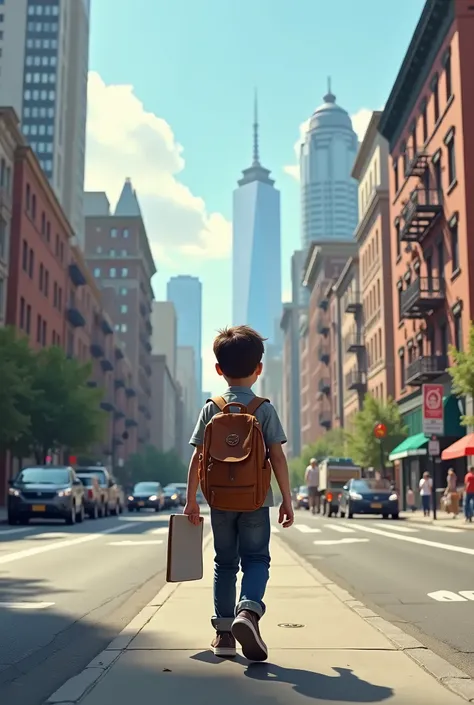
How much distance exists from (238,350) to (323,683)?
77.5 inches

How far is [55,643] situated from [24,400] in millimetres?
35880

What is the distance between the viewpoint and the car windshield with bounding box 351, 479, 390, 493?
34.0 m

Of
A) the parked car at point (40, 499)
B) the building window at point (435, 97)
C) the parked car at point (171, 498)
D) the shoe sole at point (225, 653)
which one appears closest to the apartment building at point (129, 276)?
the parked car at point (171, 498)

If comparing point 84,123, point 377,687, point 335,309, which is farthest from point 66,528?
point 84,123

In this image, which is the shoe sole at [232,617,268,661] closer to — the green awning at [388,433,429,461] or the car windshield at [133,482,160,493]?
the green awning at [388,433,429,461]

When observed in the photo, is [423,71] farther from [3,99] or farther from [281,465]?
[3,99]

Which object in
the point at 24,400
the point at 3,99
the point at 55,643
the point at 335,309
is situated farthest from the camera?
the point at 3,99

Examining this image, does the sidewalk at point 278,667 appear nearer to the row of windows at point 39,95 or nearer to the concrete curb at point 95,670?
the concrete curb at point 95,670

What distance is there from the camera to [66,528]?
968 inches

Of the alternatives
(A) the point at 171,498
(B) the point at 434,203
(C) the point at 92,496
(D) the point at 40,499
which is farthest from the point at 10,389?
(A) the point at 171,498

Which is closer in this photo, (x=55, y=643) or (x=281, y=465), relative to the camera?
(x=281, y=465)

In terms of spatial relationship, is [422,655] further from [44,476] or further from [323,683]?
[44,476]

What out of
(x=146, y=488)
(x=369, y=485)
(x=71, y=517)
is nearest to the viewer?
(x=71, y=517)

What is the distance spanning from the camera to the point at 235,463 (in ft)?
16.9
